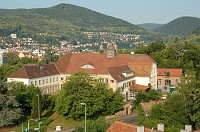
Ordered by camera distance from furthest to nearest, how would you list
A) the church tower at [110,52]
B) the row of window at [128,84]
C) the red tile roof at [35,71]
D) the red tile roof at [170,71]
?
the red tile roof at [170,71]
the church tower at [110,52]
the row of window at [128,84]
the red tile roof at [35,71]

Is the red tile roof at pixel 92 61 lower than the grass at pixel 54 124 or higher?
higher

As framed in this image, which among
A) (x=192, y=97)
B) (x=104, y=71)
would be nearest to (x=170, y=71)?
(x=104, y=71)

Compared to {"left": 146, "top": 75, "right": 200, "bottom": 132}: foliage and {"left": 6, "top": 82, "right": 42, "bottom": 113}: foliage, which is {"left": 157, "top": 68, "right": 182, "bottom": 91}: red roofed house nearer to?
{"left": 6, "top": 82, "right": 42, "bottom": 113}: foliage

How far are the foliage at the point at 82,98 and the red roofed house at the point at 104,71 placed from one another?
11.2 m

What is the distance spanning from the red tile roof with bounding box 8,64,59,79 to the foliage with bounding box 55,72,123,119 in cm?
1201

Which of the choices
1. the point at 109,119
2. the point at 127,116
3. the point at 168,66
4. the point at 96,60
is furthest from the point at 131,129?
the point at 168,66

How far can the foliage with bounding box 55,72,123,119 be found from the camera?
2295 inches

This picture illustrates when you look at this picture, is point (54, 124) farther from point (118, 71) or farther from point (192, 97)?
point (118, 71)

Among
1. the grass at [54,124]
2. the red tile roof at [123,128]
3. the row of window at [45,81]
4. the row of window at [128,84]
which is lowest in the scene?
the grass at [54,124]

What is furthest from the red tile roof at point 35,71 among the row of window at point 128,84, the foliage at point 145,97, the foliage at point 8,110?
the foliage at point 145,97

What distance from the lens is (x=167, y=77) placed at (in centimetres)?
8850

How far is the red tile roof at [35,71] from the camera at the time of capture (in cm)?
7074

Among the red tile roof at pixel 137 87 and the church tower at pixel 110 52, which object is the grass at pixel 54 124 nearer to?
the red tile roof at pixel 137 87

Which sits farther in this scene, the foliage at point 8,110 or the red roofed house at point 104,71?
the red roofed house at point 104,71
